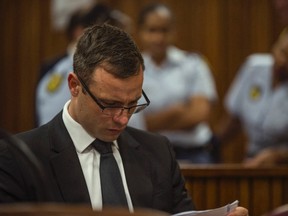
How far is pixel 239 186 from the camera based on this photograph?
4891 mm

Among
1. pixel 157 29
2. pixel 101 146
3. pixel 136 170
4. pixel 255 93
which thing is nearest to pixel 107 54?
pixel 101 146

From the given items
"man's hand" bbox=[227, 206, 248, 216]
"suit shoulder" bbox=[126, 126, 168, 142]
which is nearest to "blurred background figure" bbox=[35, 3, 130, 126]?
"suit shoulder" bbox=[126, 126, 168, 142]

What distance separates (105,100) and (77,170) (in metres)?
0.26

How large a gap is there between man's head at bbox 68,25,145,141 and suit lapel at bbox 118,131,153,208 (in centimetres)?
16

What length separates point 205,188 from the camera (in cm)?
485

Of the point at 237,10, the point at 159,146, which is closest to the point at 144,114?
the point at 237,10

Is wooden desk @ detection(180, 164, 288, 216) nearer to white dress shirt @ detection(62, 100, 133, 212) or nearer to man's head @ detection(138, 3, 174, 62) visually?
man's head @ detection(138, 3, 174, 62)

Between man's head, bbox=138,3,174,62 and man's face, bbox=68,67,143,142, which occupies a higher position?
man's face, bbox=68,67,143,142

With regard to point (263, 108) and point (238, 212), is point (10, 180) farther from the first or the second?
point (263, 108)

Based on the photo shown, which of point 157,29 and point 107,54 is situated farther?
point 157,29

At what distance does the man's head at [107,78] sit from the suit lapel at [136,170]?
155 millimetres

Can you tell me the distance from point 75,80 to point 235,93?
3241 millimetres

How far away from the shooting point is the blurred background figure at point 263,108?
5488mm

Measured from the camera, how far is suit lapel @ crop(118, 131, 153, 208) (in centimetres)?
307
